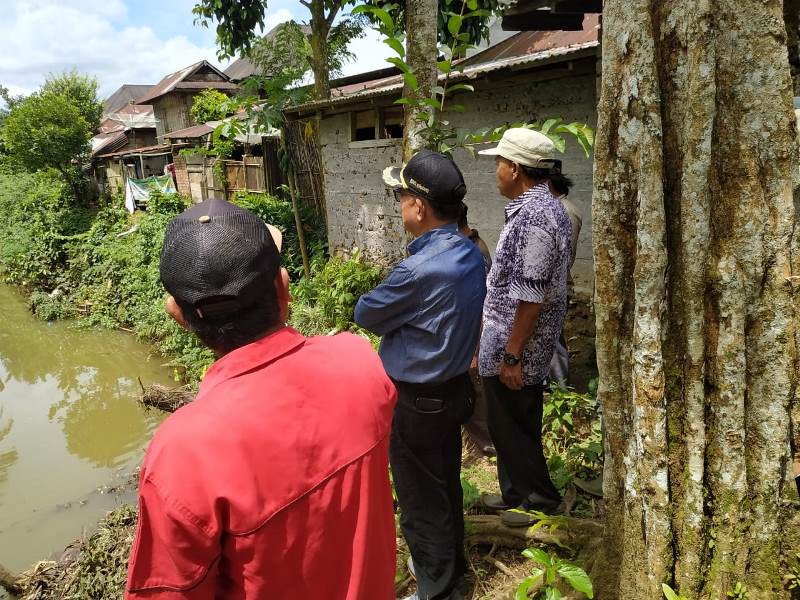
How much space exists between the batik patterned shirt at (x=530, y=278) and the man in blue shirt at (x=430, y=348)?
0.61 ft

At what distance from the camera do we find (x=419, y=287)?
2.19 meters

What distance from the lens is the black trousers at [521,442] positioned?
8.87ft

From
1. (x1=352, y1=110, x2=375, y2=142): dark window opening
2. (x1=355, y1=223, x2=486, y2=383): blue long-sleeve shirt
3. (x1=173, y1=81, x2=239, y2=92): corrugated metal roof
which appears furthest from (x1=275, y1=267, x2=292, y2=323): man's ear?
(x1=173, y1=81, x2=239, y2=92): corrugated metal roof

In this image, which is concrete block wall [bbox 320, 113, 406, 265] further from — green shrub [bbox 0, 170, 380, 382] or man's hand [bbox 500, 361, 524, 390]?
man's hand [bbox 500, 361, 524, 390]

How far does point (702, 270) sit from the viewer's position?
64.7 inches

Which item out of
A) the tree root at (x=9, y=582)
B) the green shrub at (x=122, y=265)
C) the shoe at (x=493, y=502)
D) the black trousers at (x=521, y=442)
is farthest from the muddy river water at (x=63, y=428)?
the black trousers at (x=521, y=442)

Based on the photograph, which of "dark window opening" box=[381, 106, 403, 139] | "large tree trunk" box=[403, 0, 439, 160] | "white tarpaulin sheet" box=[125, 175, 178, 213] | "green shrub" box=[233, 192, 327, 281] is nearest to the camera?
"large tree trunk" box=[403, 0, 439, 160]

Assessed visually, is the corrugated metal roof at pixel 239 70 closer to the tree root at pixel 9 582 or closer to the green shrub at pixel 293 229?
the green shrub at pixel 293 229

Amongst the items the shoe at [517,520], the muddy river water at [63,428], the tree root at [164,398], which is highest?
the shoe at [517,520]

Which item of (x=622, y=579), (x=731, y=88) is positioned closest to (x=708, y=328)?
(x=731, y=88)

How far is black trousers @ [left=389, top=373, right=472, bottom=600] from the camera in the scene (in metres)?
2.31

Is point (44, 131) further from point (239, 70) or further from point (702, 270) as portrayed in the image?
point (702, 270)

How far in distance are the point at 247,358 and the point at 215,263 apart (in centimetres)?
19

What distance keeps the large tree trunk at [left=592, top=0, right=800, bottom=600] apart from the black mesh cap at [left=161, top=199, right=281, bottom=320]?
3.84 ft
